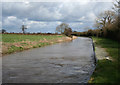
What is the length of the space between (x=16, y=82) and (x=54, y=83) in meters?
1.78

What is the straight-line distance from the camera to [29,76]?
834 cm

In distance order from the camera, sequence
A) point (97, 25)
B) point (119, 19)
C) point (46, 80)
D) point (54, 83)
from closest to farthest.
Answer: point (54, 83) < point (46, 80) < point (119, 19) < point (97, 25)

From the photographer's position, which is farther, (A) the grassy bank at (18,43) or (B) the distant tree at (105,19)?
(B) the distant tree at (105,19)

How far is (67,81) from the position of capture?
7.32 meters

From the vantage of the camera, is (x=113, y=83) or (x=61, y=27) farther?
(x=61, y=27)

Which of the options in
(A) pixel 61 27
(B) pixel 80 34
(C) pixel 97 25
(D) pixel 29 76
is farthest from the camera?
(B) pixel 80 34

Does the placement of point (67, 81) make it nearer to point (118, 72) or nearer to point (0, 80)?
point (118, 72)

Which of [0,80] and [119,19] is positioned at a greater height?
[119,19]

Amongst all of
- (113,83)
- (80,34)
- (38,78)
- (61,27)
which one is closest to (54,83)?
(38,78)

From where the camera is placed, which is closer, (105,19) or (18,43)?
(18,43)

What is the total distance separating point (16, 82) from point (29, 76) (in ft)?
3.60

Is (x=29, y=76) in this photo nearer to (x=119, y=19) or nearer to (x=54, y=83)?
(x=54, y=83)

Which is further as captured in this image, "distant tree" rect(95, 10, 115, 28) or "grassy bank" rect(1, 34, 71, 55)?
"distant tree" rect(95, 10, 115, 28)

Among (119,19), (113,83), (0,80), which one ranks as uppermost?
(119,19)
